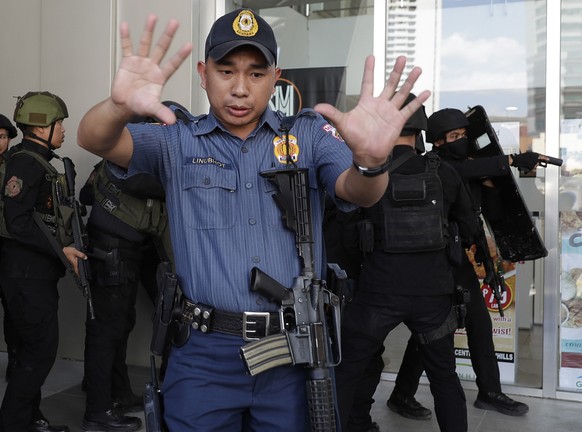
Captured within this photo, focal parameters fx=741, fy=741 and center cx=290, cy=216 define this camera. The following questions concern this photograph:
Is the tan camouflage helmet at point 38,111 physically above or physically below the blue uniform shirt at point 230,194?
above

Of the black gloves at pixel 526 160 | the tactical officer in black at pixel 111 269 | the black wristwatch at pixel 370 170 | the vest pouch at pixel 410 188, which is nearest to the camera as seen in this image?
the black wristwatch at pixel 370 170

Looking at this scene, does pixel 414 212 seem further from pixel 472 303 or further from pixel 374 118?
pixel 374 118

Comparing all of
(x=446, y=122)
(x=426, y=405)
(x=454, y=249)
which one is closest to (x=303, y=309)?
(x=454, y=249)

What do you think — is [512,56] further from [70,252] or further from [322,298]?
[322,298]

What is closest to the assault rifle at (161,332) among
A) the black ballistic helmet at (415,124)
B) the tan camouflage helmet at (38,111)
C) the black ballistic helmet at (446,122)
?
the black ballistic helmet at (415,124)

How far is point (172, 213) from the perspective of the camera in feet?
6.91

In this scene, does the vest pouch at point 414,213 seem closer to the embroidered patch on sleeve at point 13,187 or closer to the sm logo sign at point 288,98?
the embroidered patch on sleeve at point 13,187

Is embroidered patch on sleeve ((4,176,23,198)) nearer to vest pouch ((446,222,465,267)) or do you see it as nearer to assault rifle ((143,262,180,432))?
assault rifle ((143,262,180,432))

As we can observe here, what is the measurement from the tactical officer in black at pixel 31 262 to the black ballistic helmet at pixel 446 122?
2078mm

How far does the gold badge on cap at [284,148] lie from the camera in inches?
81.5

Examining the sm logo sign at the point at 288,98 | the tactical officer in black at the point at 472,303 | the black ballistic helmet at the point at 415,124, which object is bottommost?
the tactical officer in black at the point at 472,303

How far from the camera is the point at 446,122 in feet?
13.8

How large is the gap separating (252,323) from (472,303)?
2.66 meters

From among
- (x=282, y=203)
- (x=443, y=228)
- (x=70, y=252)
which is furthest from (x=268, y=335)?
(x=70, y=252)
